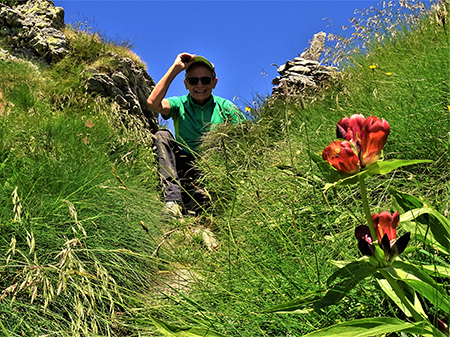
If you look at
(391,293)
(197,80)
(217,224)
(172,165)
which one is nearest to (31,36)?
(197,80)

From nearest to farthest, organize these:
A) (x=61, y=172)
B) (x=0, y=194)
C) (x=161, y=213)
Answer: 1. (x=0, y=194)
2. (x=61, y=172)
3. (x=161, y=213)

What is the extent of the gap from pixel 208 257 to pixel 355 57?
4016mm

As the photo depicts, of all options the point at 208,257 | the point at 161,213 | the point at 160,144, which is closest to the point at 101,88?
the point at 160,144

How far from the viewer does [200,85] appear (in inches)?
164

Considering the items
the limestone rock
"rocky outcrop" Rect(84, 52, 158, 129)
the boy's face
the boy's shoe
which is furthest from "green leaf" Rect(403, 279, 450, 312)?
the limestone rock

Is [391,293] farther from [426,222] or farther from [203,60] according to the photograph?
[203,60]

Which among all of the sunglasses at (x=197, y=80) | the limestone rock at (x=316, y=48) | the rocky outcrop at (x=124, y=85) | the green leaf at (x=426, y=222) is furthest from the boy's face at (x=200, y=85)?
the green leaf at (x=426, y=222)

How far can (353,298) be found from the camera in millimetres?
1067

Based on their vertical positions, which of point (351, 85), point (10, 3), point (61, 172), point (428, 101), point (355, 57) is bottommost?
point (61, 172)

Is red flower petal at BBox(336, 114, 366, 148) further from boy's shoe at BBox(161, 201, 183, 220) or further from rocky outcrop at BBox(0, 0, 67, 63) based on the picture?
rocky outcrop at BBox(0, 0, 67, 63)

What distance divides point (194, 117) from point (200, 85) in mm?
396

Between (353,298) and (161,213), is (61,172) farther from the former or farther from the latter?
(353,298)

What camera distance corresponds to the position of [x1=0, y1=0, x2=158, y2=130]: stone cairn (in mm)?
6711

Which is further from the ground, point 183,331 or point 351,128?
point 351,128
